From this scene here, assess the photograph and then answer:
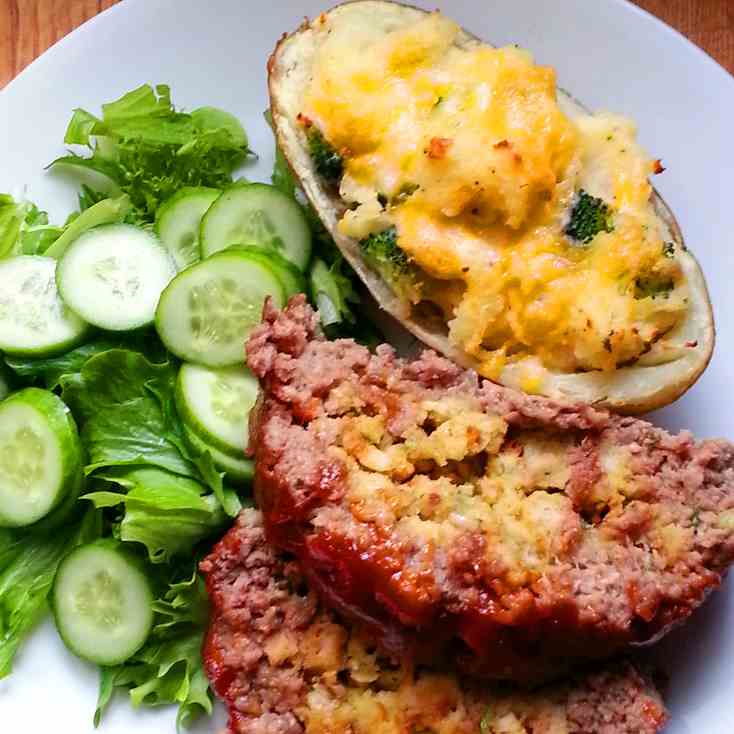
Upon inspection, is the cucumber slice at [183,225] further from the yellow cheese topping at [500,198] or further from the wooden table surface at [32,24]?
the wooden table surface at [32,24]

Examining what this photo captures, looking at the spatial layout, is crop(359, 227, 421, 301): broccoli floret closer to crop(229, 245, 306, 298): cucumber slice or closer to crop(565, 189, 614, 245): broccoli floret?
crop(229, 245, 306, 298): cucumber slice

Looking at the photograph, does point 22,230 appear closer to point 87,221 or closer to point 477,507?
point 87,221

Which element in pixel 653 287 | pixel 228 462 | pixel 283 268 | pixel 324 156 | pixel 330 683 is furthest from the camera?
pixel 283 268

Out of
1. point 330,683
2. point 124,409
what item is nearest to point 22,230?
point 124,409

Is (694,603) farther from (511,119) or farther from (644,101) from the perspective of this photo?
(644,101)

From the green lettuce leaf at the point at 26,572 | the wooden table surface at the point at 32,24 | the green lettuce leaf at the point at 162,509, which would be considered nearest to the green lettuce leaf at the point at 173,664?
the green lettuce leaf at the point at 162,509

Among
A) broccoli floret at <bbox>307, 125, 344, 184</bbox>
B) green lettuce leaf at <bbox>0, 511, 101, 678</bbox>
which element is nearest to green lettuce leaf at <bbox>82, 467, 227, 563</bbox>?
green lettuce leaf at <bbox>0, 511, 101, 678</bbox>
